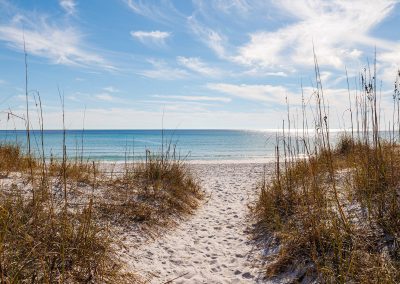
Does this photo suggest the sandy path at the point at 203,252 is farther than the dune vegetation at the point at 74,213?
Yes

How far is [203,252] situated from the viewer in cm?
431

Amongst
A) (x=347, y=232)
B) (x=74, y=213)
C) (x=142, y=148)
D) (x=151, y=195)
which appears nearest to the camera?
(x=347, y=232)

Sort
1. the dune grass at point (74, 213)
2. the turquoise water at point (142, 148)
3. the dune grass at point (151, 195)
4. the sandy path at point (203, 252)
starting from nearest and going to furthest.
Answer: the dune grass at point (74, 213), the sandy path at point (203, 252), the dune grass at point (151, 195), the turquoise water at point (142, 148)

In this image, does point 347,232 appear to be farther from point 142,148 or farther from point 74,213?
point 142,148

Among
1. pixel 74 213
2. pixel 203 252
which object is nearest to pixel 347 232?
pixel 203 252

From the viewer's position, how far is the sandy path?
3576 mm

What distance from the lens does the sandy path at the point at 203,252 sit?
11.7ft

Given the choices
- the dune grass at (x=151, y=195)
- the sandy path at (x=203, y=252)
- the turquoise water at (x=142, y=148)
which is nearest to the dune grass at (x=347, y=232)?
the sandy path at (x=203, y=252)

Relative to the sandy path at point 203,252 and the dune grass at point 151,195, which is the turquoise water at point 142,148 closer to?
the dune grass at point 151,195

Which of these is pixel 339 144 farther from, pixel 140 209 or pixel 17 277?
pixel 17 277

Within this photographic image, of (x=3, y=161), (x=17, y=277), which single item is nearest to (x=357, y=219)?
(x=17, y=277)

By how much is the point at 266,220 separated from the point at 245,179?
6.09 metres

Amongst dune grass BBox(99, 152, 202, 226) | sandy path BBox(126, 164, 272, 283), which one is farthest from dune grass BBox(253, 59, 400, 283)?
dune grass BBox(99, 152, 202, 226)

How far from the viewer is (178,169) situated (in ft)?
22.8
